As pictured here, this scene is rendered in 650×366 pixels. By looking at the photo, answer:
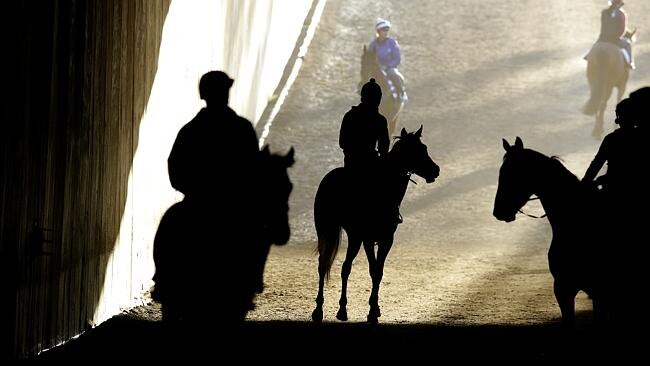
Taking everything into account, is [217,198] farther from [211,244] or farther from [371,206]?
[371,206]

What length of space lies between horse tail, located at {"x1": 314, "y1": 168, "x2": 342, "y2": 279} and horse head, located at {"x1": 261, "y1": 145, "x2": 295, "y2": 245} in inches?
14.2

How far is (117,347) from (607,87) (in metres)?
18.5

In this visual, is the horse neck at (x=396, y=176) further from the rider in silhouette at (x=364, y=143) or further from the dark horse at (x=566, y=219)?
the dark horse at (x=566, y=219)

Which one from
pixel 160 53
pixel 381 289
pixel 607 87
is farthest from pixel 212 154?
pixel 607 87

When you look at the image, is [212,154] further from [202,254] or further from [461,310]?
[461,310]

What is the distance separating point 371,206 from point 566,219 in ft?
8.48

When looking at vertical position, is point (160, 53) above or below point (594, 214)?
above

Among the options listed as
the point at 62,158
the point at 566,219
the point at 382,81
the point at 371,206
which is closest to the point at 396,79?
the point at 382,81

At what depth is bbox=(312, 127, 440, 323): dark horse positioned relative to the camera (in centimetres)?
1165

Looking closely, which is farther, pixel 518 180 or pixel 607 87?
pixel 607 87

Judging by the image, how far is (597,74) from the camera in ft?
86.0

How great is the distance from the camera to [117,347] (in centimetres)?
993

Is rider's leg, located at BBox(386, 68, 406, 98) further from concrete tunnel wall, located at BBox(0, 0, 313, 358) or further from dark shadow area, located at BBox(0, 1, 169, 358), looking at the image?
dark shadow area, located at BBox(0, 1, 169, 358)

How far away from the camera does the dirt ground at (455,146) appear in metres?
13.0
